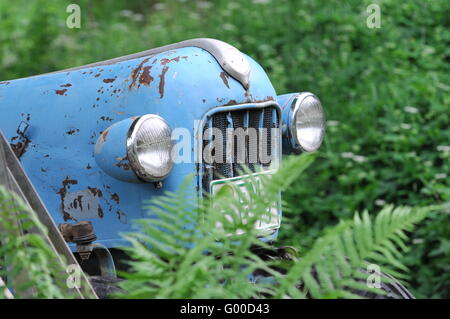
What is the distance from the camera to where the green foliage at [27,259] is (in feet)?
5.08

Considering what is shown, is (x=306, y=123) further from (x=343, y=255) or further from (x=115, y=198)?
(x=343, y=255)

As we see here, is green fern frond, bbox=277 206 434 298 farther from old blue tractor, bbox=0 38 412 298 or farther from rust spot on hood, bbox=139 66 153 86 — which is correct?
rust spot on hood, bbox=139 66 153 86

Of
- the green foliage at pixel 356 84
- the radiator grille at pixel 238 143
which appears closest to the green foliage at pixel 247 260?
the radiator grille at pixel 238 143

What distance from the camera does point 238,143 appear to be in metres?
2.54

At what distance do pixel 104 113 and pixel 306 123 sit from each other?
0.89m

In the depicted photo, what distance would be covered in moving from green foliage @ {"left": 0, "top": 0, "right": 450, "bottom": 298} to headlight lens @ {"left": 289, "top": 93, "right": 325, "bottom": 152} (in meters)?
1.31

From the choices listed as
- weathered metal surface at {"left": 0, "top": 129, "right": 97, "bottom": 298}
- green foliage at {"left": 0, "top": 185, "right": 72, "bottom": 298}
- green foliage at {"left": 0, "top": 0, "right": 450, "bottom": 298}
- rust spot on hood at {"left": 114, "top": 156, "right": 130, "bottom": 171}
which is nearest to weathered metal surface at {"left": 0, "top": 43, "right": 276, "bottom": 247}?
rust spot on hood at {"left": 114, "top": 156, "right": 130, "bottom": 171}

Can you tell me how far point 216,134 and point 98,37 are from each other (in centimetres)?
601

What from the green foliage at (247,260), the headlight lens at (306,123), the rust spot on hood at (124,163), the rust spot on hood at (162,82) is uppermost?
the rust spot on hood at (162,82)

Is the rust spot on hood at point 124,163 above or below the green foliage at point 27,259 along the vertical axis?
above

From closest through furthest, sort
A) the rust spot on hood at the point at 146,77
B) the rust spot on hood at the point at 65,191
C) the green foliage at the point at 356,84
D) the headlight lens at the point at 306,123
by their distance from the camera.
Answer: the rust spot on hood at the point at 146,77 < the rust spot on hood at the point at 65,191 < the headlight lens at the point at 306,123 < the green foliage at the point at 356,84

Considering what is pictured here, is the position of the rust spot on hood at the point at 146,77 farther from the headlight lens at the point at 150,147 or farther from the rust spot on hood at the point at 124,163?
the rust spot on hood at the point at 124,163

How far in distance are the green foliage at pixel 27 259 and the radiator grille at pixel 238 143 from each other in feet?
2.82

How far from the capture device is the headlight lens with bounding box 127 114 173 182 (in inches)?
87.5
